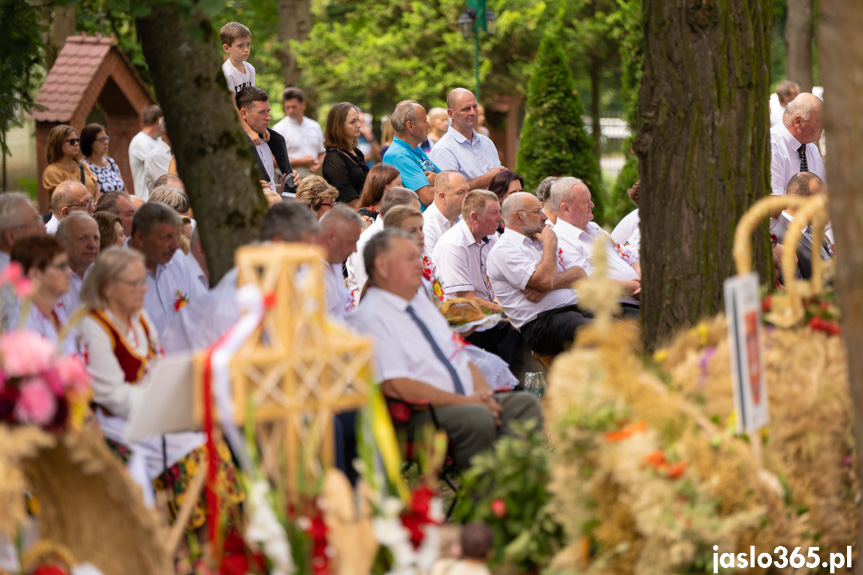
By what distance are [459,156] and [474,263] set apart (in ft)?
6.21

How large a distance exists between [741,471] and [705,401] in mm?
281

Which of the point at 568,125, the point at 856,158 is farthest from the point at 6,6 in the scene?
the point at 568,125

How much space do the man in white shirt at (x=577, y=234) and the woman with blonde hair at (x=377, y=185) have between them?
117cm

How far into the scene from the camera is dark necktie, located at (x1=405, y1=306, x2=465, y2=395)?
4793 millimetres

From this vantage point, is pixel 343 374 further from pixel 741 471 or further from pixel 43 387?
pixel 741 471

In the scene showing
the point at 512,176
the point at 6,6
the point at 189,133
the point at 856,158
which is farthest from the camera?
the point at 512,176

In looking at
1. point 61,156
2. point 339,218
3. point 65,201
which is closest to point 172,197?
point 65,201

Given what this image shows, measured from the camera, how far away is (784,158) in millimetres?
8336

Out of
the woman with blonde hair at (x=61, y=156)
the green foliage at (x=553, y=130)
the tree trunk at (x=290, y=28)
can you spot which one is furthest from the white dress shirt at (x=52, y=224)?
the tree trunk at (x=290, y=28)

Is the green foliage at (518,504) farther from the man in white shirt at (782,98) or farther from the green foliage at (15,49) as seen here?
the man in white shirt at (782,98)

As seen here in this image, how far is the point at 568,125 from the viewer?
52.0 ft

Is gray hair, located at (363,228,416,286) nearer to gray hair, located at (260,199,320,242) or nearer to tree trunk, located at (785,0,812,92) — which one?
gray hair, located at (260,199,320,242)

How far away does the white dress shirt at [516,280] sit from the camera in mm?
6969

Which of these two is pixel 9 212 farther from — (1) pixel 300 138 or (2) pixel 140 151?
(1) pixel 300 138
